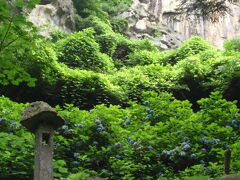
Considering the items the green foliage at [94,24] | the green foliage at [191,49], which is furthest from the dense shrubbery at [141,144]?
the green foliage at [94,24]

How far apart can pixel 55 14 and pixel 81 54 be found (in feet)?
15.2

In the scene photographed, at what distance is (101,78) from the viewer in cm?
1061

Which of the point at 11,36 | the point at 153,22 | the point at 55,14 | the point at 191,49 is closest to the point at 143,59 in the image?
the point at 191,49

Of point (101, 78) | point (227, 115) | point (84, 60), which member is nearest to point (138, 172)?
point (227, 115)

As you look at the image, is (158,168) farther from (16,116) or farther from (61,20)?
(61,20)

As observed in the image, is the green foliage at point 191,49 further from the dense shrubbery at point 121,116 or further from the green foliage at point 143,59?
the dense shrubbery at point 121,116

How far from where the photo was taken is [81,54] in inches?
525

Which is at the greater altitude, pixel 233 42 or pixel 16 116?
pixel 233 42

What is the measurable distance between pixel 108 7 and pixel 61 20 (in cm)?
401

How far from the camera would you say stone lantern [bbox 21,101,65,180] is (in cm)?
378

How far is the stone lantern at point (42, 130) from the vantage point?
3.78m

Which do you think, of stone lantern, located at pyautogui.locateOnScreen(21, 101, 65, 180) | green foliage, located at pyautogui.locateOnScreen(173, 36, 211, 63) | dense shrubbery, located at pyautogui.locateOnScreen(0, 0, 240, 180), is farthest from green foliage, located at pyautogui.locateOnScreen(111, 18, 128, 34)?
stone lantern, located at pyautogui.locateOnScreen(21, 101, 65, 180)

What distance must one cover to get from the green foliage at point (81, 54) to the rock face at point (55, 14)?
9.96 ft

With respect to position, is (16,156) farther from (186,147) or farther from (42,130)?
(186,147)
